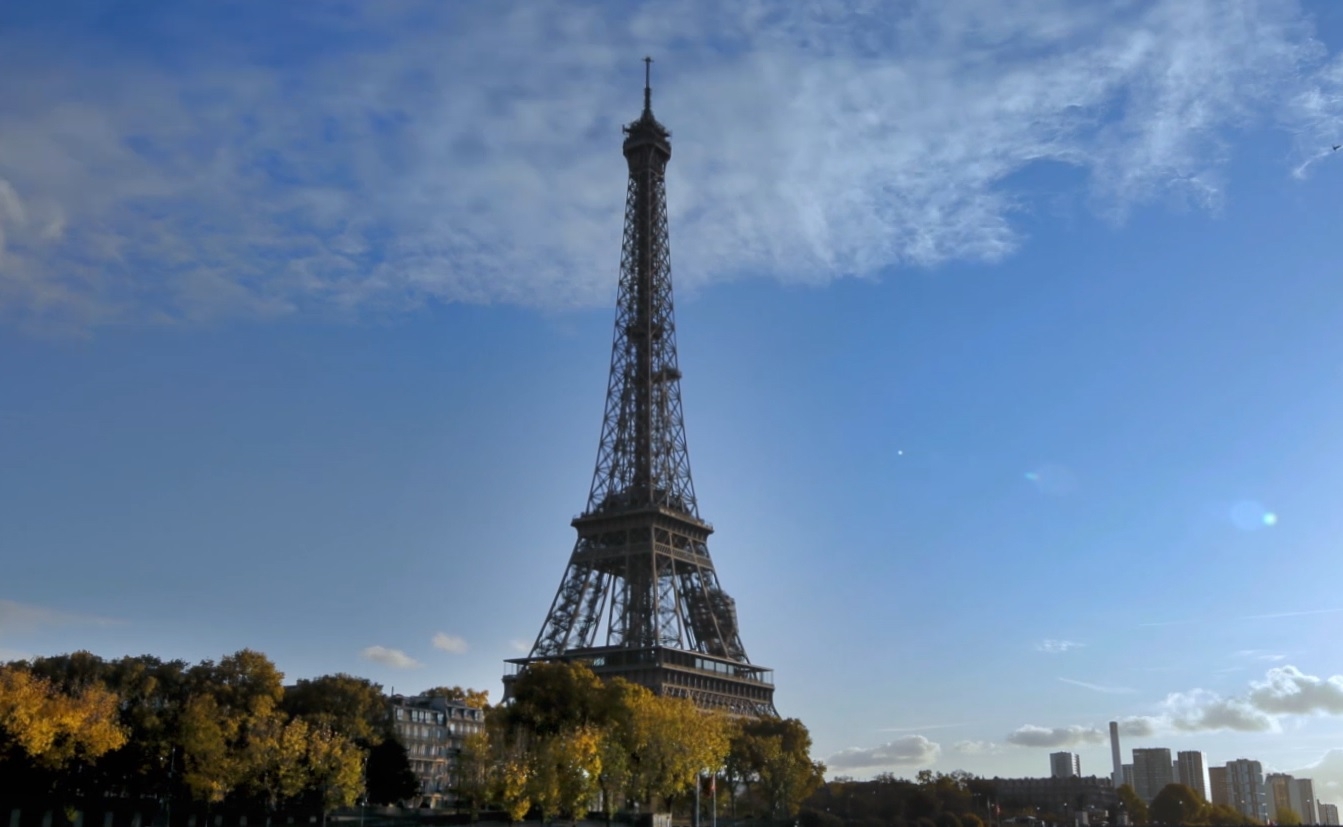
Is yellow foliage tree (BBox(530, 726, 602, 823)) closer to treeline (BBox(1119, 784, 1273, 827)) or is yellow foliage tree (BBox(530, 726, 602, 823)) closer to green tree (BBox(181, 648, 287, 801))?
green tree (BBox(181, 648, 287, 801))

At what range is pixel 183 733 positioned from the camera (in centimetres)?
7894

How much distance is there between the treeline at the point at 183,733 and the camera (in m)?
73.4

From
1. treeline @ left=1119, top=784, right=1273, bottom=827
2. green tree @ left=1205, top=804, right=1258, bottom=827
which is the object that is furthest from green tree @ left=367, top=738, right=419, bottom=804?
green tree @ left=1205, top=804, right=1258, bottom=827

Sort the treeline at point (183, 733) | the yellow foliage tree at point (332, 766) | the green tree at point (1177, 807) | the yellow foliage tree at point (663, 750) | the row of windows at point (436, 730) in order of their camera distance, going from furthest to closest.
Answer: the green tree at point (1177, 807), the row of windows at point (436, 730), the yellow foliage tree at point (663, 750), the yellow foliage tree at point (332, 766), the treeline at point (183, 733)

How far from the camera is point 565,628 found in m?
134

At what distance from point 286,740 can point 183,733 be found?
21.4ft

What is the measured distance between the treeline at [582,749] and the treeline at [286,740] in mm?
105

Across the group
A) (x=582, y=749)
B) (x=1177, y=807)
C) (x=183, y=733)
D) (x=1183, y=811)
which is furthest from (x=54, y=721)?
(x=1177, y=807)

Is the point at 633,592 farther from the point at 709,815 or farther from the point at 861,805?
the point at 861,805

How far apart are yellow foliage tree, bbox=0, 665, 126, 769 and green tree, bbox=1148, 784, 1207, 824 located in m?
162

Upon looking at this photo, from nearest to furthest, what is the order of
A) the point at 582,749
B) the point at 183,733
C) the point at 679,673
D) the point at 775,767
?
the point at 183,733
the point at 582,749
the point at 775,767
the point at 679,673

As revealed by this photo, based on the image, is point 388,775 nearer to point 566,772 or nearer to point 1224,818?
point 566,772

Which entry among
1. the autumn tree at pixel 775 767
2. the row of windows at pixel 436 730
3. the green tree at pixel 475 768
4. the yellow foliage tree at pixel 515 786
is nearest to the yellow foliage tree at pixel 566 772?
the yellow foliage tree at pixel 515 786

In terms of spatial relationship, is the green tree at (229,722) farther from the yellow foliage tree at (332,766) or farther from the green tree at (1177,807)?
the green tree at (1177,807)
